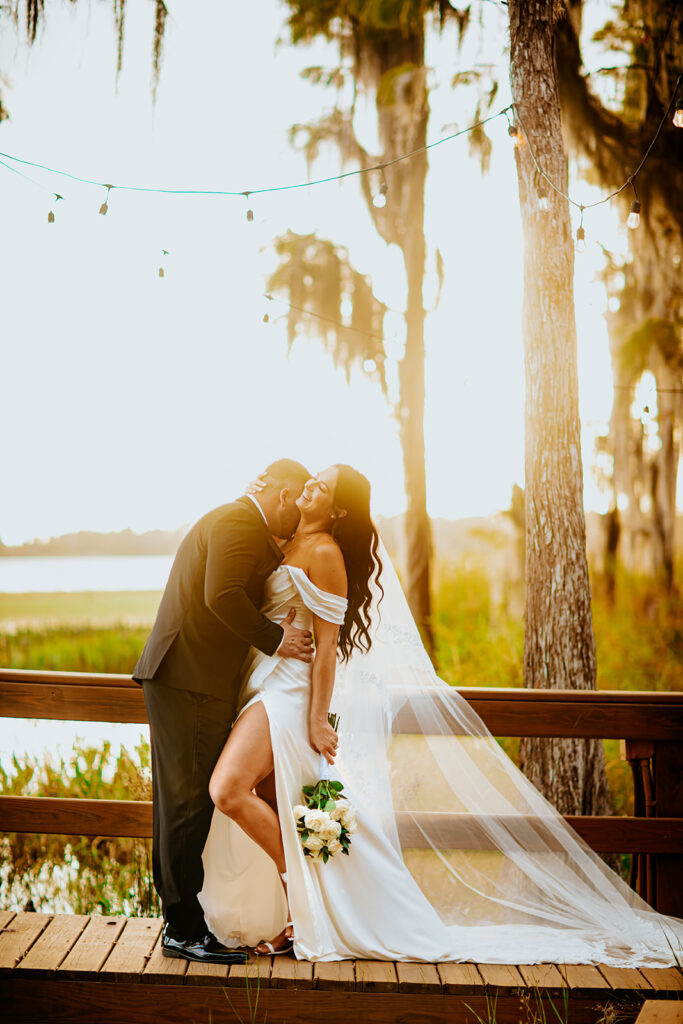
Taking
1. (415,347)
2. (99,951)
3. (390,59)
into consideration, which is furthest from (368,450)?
(99,951)

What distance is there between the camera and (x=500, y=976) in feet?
9.23

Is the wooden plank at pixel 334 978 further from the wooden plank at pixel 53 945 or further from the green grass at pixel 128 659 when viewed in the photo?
the green grass at pixel 128 659

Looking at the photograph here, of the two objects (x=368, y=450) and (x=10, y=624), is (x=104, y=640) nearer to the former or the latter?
(x=10, y=624)

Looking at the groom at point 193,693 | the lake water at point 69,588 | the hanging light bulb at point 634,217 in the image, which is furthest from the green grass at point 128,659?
the hanging light bulb at point 634,217

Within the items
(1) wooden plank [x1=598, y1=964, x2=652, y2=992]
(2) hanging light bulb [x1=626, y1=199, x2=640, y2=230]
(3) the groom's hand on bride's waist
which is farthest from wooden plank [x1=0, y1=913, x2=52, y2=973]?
(2) hanging light bulb [x1=626, y1=199, x2=640, y2=230]

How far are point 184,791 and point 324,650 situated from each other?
68cm

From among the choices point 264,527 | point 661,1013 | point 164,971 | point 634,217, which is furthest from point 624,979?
point 634,217

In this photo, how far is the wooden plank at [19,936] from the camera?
2.88 metres

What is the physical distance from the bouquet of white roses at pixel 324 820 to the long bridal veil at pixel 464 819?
18cm

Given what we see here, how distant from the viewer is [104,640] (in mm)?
9812

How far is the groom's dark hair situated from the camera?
3088mm

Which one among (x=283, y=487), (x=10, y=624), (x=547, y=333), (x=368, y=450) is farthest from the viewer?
(x=10, y=624)

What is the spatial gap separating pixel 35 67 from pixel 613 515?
8825 mm

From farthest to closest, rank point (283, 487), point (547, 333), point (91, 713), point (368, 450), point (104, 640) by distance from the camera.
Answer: point (104, 640) → point (368, 450) → point (547, 333) → point (91, 713) → point (283, 487)
